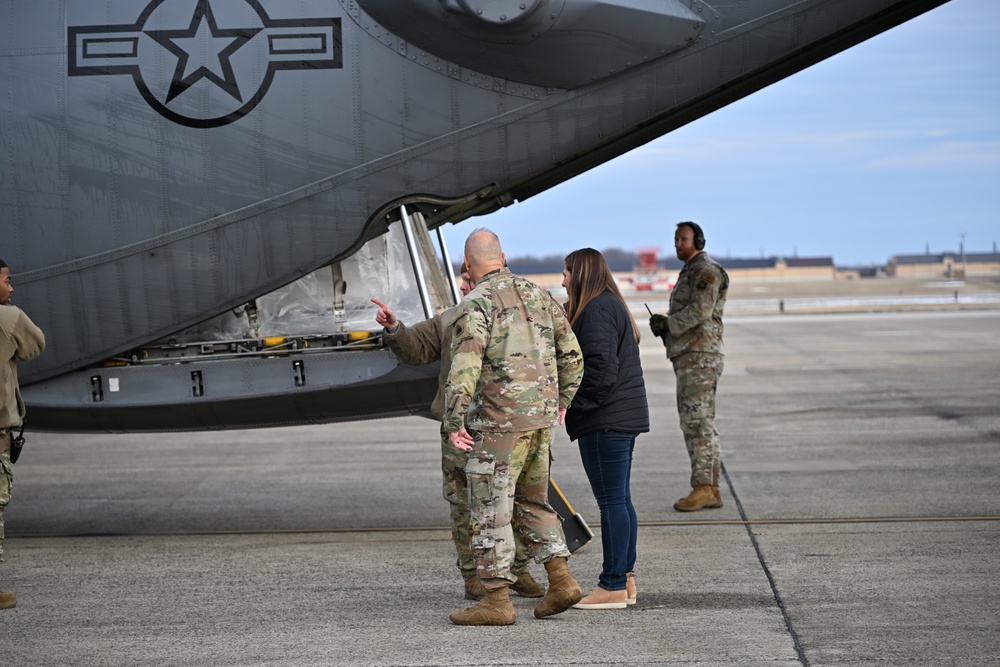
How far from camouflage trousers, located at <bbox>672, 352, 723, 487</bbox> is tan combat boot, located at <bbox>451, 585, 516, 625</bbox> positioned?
129 inches

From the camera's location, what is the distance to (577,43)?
719cm

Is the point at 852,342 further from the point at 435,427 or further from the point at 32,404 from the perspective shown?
the point at 32,404

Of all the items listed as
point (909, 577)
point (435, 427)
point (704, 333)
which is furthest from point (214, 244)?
point (435, 427)

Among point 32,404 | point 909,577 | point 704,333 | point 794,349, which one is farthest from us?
point 794,349

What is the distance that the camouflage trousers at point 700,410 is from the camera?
872 centimetres

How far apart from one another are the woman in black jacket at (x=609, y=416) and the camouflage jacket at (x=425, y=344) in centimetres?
78

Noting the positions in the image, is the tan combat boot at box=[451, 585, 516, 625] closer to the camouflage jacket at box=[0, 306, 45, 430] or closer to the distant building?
the camouflage jacket at box=[0, 306, 45, 430]

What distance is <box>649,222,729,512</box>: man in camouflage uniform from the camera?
872cm

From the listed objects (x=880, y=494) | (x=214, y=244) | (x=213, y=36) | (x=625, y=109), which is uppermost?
(x=213, y=36)

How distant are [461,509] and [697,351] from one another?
323 cm

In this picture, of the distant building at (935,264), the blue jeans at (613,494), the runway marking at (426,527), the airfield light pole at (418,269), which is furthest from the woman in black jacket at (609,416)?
the distant building at (935,264)

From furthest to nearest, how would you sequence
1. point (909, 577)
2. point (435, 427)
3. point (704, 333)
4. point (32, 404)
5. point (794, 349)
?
point (794, 349), point (435, 427), point (704, 333), point (32, 404), point (909, 577)

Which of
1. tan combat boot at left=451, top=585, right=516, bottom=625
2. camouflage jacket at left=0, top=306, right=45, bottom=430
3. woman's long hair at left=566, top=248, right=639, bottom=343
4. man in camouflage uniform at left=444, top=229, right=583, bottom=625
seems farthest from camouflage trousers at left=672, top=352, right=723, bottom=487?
camouflage jacket at left=0, top=306, right=45, bottom=430

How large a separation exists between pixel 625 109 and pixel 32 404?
464 centimetres
